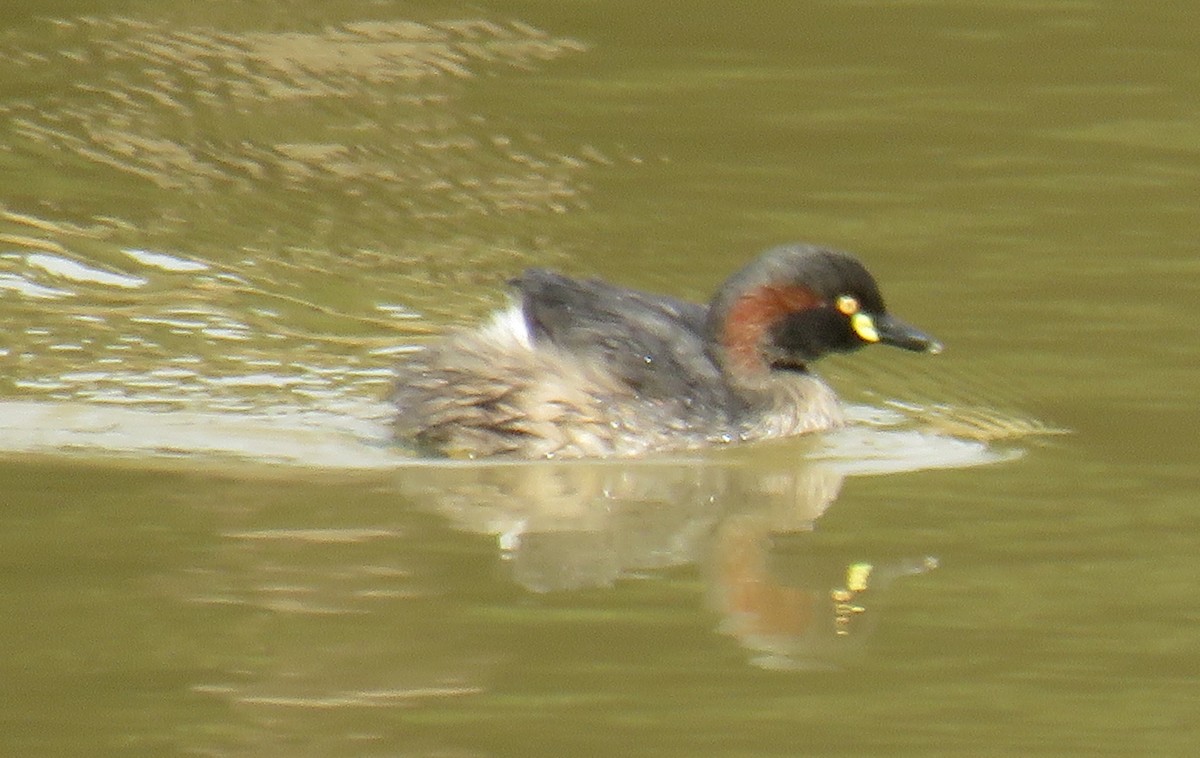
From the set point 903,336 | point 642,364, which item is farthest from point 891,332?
point 642,364

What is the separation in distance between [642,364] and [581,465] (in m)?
0.44

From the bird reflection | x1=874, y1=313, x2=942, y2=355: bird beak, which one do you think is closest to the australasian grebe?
x1=874, y1=313, x2=942, y2=355: bird beak

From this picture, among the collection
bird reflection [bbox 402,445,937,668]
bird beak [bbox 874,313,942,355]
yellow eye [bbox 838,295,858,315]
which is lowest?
bird reflection [bbox 402,445,937,668]

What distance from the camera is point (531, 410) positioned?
26.5 feet

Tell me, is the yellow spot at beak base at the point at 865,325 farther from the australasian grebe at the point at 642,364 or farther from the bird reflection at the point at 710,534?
the bird reflection at the point at 710,534

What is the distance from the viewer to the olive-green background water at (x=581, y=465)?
5.25 metres

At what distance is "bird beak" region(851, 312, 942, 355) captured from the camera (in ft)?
27.8

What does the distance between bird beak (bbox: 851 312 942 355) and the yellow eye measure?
0.02 metres

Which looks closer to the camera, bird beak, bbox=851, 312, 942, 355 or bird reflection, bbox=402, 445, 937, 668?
bird reflection, bbox=402, 445, 937, 668

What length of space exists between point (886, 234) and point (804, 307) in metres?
2.13

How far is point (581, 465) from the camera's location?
7977mm

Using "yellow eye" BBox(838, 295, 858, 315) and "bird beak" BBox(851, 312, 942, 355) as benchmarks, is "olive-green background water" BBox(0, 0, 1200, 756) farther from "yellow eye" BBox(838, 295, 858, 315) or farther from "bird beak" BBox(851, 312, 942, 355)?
"yellow eye" BBox(838, 295, 858, 315)

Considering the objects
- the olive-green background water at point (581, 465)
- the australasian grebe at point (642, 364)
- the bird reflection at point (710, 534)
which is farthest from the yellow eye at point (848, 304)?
the bird reflection at point (710, 534)

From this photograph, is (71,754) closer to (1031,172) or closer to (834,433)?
(834,433)
